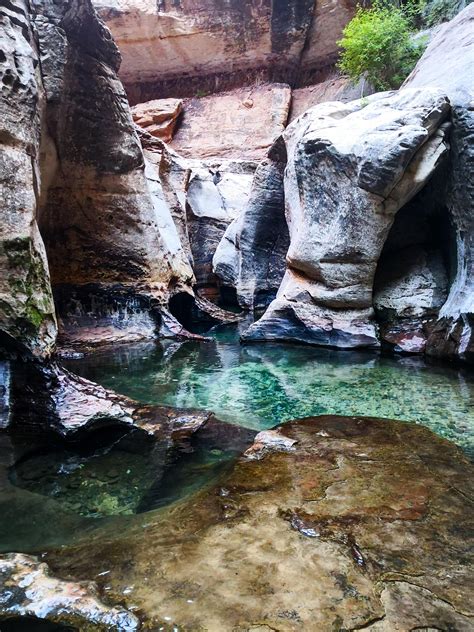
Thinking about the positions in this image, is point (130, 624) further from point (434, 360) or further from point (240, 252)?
point (240, 252)

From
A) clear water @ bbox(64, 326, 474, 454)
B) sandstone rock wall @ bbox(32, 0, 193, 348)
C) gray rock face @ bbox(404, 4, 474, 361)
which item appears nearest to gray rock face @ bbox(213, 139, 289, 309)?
sandstone rock wall @ bbox(32, 0, 193, 348)

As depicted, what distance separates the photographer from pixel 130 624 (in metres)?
1.58

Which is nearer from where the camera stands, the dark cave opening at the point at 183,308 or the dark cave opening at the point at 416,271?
the dark cave opening at the point at 416,271

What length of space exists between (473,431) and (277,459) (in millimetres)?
1881

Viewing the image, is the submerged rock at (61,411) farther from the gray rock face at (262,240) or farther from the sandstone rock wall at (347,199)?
the gray rock face at (262,240)

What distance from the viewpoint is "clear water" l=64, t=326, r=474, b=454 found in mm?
4332

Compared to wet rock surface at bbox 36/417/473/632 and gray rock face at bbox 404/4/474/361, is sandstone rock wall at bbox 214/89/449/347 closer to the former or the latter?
gray rock face at bbox 404/4/474/361

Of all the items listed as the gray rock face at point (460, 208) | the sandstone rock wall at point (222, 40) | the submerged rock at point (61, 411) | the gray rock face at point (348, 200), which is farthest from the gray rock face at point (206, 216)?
the submerged rock at point (61, 411)

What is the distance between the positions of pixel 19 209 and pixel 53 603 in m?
3.32

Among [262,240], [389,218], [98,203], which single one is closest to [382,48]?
[262,240]

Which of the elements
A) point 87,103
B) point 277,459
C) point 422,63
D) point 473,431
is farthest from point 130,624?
point 422,63

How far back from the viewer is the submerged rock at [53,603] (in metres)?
1.59

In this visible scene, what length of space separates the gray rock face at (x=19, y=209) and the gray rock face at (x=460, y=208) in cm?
509

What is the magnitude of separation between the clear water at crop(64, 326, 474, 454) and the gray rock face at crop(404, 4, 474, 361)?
16.9 inches
